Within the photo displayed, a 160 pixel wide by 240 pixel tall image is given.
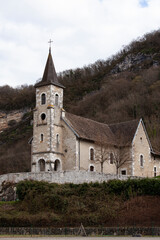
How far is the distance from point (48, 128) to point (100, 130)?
9.44m

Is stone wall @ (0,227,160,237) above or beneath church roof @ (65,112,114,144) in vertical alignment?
beneath

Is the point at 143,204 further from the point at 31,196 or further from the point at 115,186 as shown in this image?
the point at 31,196

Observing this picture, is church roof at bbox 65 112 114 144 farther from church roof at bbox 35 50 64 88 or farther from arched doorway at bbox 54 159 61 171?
church roof at bbox 35 50 64 88

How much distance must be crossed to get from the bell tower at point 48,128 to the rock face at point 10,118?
250 ft

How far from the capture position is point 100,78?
131500 millimetres

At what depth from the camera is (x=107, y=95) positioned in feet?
350

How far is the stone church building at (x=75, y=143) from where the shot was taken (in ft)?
159

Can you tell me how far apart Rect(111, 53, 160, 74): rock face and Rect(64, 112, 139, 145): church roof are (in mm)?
68783

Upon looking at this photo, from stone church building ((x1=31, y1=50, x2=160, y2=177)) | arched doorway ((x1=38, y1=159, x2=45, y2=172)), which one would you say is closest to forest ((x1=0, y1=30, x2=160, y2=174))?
stone church building ((x1=31, y1=50, x2=160, y2=177))

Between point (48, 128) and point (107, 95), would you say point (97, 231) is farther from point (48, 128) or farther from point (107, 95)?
point (107, 95)

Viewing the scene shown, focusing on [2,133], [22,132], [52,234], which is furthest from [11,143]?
[52,234]

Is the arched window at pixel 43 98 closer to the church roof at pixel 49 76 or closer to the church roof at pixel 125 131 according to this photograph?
the church roof at pixel 49 76

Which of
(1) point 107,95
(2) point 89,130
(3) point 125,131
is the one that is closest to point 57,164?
(2) point 89,130

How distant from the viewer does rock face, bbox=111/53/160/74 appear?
124m
